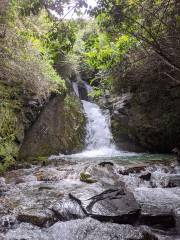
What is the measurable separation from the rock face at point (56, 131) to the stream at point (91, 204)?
3.29 metres

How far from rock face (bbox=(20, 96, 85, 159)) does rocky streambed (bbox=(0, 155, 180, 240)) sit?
4.06 metres

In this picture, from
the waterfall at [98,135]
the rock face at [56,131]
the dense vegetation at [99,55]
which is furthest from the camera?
the waterfall at [98,135]

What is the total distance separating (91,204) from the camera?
17.9 feet

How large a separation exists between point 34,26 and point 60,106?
447cm

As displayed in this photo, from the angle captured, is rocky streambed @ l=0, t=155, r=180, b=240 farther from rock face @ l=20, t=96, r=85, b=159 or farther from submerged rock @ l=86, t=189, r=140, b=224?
rock face @ l=20, t=96, r=85, b=159

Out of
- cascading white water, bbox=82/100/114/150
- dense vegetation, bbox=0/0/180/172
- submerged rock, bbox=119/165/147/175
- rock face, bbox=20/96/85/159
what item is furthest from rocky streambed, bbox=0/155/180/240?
cascading white water, bbox=82/100/114/150

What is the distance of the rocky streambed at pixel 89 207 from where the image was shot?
468 centimetres

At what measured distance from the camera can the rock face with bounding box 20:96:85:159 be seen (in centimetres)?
1212

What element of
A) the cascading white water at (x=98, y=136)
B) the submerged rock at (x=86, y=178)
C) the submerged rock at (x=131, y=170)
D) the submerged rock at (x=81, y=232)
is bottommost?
the submerged rock at (x=81, y=232)

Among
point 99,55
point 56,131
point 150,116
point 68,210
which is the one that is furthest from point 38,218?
point 150,116

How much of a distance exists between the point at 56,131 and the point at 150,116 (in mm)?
4534

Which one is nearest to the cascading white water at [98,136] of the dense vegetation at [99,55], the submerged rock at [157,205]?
the dense vegetation at [99,55]

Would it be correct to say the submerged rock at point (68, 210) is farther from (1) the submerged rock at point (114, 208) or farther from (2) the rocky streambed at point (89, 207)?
→ (1) the submerged rock at point (114, 208)

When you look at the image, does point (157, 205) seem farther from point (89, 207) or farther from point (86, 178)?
point (86, 178)
